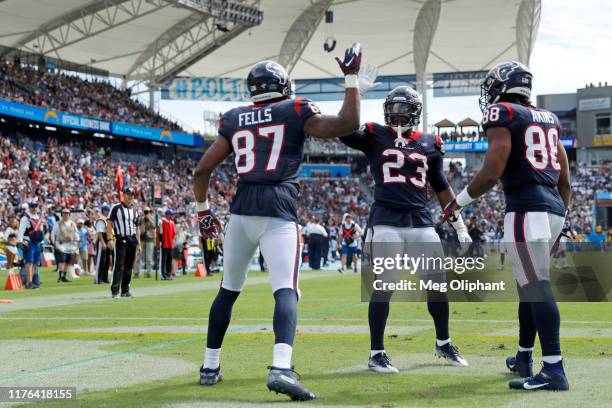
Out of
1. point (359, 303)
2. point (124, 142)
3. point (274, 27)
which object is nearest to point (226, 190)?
point (124, 142)

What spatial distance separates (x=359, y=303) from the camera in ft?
42.9

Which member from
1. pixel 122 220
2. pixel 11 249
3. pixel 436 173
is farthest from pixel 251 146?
pixel 11 249

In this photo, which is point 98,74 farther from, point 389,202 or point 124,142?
point 389,202

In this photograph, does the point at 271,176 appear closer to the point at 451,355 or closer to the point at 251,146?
the point at 251,146

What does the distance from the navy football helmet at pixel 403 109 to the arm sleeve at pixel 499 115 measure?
43.5 inches

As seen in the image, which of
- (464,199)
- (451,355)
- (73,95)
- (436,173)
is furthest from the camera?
(73,95)

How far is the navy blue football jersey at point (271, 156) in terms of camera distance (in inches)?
220

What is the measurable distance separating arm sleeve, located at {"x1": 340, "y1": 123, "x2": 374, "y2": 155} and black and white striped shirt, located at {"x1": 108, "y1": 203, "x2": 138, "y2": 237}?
844cm

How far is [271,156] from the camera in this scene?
222 inches

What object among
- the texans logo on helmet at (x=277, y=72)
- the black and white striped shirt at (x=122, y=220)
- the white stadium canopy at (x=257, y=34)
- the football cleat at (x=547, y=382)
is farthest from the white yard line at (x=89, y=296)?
the white stadium canopy at (x=257, y=34)

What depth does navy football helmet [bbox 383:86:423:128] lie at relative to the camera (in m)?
6.80

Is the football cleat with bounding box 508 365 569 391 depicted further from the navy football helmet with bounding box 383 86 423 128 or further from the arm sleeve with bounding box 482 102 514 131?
the navy football helmet with bounding box 383 86 423 128

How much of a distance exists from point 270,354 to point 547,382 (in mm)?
2546

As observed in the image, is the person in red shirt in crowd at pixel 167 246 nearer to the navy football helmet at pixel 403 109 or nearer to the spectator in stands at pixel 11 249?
the spectator in stands at pixel 11 249
